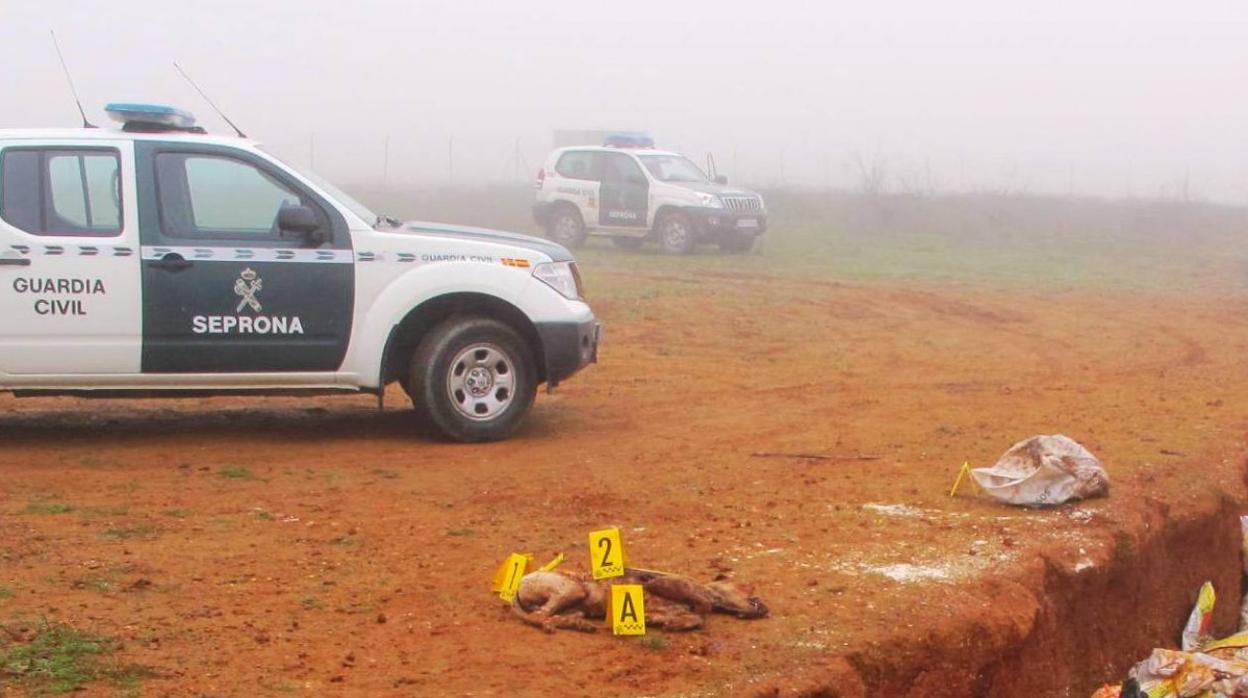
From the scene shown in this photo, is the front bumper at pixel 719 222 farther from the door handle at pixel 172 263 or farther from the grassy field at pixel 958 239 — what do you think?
the door handle at pixel 172 263

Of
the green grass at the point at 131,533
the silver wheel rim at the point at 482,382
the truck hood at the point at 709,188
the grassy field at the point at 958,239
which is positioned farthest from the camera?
the truck hood at the point at 709,188

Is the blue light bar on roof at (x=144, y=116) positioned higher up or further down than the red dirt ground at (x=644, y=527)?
higher up

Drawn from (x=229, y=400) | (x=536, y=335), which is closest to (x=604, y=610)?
(x=536, y=335)

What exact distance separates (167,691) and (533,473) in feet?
11.8

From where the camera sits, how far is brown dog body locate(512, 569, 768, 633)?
17.9ft

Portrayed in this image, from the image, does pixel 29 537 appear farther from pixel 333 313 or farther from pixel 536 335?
pixel 536 335

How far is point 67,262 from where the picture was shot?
836 centimetres

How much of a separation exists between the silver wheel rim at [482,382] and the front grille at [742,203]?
14.1 metres

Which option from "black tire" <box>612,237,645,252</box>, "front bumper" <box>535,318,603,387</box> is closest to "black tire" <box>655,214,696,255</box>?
"black tire" <box>612,237,645,252</box>

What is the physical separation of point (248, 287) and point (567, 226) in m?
15.4

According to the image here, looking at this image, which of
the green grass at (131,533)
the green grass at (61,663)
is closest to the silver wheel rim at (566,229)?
the green grass at (131,533)

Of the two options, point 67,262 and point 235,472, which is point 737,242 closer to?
point 67,262

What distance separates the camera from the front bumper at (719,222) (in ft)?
74.6

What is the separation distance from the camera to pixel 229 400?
10.7 meters
